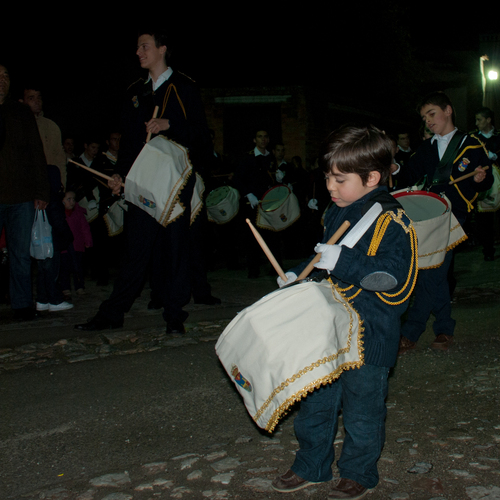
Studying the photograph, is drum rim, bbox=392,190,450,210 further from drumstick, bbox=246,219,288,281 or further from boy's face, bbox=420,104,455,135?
drumstick, bbox=246,219,288,281

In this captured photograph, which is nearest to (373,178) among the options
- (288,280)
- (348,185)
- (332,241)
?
(348,185)

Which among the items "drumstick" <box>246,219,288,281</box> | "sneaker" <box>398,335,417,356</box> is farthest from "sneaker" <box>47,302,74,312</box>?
"drumstick" <box>246,219,288,281</box>

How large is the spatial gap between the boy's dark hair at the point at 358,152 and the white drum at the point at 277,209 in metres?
5.77

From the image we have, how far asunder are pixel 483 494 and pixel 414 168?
2947 millimetres

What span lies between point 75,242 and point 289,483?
527cm

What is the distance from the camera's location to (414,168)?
16.3 feet

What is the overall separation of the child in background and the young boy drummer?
16.1 feet

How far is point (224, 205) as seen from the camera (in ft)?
28.9

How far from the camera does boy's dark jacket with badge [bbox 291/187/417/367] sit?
2.37 m

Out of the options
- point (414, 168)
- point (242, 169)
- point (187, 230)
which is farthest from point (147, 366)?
point (242, 169)

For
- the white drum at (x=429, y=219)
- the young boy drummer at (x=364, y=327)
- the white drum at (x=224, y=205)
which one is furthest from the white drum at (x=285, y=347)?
the white drum at (x=224, y=205)

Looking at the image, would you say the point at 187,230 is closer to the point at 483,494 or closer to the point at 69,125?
the point at 483,494

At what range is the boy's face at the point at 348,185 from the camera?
254 cm

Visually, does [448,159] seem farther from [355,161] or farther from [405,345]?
[355,161]
